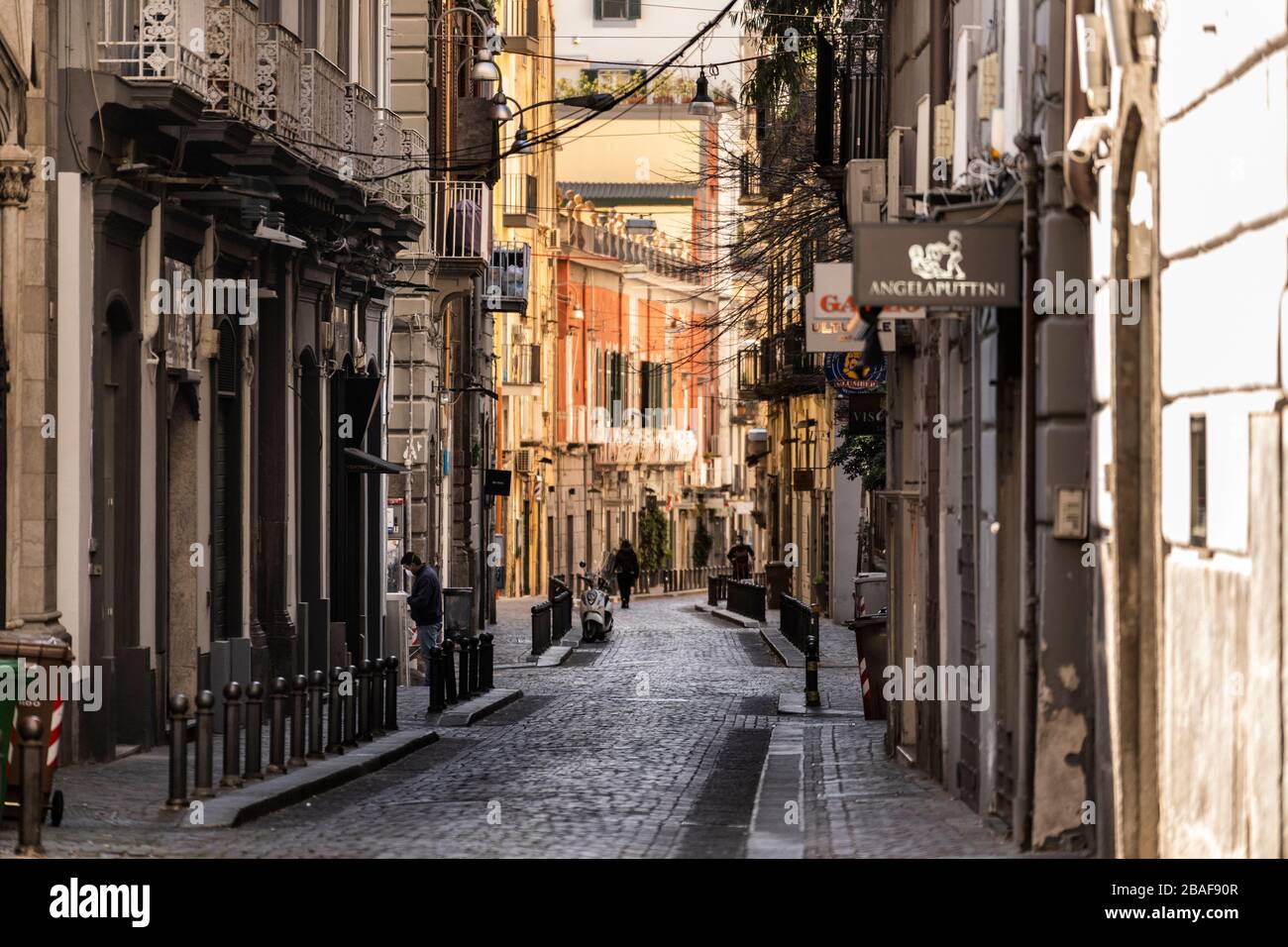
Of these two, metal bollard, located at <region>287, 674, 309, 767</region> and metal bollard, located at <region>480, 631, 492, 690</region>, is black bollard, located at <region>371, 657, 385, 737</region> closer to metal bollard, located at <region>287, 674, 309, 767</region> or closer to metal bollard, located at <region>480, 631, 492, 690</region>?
metal bollard, located at <region>287, 674, 309, 767</region>

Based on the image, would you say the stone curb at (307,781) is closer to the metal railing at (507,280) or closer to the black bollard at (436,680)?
the black bollard at (436,680)

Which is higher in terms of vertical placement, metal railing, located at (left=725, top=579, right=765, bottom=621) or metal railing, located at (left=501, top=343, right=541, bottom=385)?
metal railing, located at (left=501, top=343, right=541, bottom=385)

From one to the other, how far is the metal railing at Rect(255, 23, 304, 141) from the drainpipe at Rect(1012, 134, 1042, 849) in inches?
375

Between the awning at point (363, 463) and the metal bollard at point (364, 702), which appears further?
the awning at point (363, 463)

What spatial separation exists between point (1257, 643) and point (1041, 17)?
5.46 metres

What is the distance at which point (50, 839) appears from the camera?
12727mm

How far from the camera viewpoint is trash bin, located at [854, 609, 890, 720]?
71.1ft

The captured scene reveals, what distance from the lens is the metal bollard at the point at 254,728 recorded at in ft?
50.9

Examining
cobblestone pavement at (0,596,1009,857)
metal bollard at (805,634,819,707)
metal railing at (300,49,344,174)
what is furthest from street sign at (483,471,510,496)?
metal railing at (300,49,344,174)

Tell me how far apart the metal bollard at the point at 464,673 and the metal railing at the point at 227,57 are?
24.8 feet

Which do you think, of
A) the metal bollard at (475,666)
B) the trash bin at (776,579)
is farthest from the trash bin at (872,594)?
the trash bin at (776,579)

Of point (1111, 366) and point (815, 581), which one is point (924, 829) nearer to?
point (1111, 366)
